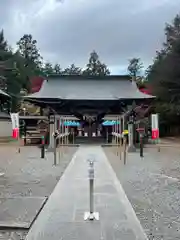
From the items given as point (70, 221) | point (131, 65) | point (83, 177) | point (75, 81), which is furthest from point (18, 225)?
point (131, 65)

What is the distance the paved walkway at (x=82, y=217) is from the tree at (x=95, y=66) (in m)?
67.0

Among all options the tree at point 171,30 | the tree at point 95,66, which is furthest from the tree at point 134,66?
the tree at point 171,30

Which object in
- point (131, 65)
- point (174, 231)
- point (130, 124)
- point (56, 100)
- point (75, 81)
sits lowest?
point (174, 231)

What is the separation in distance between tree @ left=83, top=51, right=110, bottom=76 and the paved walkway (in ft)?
220

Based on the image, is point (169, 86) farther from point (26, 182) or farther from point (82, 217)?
point (82, 217)

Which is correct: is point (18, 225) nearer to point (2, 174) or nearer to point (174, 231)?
point (174, 231)

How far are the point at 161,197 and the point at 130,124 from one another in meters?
13.5

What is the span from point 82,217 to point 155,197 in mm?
2121

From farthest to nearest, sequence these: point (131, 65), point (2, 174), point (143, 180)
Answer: point (131, 65)
point (2, 174)
point (143, 180)

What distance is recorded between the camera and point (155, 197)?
6.57m

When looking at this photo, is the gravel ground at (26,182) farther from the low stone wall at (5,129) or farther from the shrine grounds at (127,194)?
the low stone wall at (5,129)

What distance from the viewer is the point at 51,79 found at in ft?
96.6

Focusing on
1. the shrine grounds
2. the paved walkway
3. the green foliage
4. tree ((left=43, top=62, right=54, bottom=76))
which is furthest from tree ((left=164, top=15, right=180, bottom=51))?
tree ((left=43, top=62, right=54, bottom=76))

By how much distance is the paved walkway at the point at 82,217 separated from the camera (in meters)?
4.24
